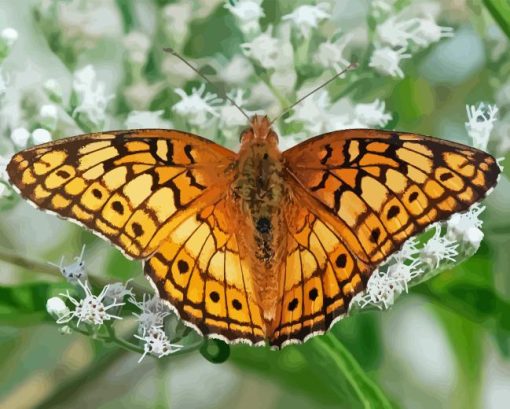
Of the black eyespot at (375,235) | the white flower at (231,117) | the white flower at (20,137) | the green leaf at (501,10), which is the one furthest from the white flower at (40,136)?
the green leaf at (501,10)

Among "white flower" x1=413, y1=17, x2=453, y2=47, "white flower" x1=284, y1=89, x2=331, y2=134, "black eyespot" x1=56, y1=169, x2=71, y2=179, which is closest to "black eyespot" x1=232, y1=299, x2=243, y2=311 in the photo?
"black eyespot" x1=56, y1=169, x2=71, y2=179

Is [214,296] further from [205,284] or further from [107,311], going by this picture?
[107,311]

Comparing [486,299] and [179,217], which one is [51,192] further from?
[486,299]

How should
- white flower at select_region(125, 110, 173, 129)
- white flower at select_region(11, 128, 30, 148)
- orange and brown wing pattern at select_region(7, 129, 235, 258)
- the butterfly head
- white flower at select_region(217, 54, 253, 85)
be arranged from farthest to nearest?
white flower at select_region(217, 54, 253, 85) → white flower at select_region(125, 110, 173, 129) → white flower at select_region(11, 128, 30, 148) → the butterfly head → orange and brown wing pattern at select_region(7, 129, 235, 258)

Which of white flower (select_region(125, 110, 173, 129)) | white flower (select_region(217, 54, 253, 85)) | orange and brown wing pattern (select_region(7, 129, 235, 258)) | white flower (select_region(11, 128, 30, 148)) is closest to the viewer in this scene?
orange and brown wing pattern (select_region(7, 129, 235, 258))

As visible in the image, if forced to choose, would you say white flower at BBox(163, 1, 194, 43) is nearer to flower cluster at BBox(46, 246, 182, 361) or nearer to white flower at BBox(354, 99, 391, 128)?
white flower at BBox(354, 99, 391, 128)

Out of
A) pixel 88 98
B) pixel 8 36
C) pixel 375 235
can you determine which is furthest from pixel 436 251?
pixel 8 36

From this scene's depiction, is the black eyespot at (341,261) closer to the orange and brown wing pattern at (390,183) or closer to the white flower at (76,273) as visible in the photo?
the orange and brown wing pattern at (390,183)
